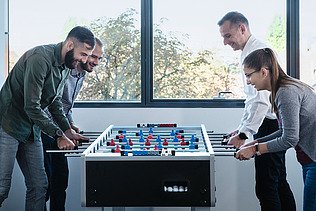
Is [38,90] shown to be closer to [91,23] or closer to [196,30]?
[91,23]

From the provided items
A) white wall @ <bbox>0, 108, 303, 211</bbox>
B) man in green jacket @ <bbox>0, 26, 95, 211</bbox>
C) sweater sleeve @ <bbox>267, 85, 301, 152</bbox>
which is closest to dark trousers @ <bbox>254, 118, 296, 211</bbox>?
sweater sleeve @ <bbox>267, 85, 301, 152</bbox>

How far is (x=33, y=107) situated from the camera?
312cm

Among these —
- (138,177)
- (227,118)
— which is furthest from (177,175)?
(227,118)

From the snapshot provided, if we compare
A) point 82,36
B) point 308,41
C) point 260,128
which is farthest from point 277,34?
point 82,36

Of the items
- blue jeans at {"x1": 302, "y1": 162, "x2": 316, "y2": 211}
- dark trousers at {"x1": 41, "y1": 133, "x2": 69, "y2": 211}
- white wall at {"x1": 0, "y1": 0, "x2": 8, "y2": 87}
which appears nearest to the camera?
blue jeans at {"x1": 302, "y1": 162, "x2": 316, "y2": 211}

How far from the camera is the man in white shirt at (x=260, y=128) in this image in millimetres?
3428

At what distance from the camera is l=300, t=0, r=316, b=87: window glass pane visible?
14.5 ft

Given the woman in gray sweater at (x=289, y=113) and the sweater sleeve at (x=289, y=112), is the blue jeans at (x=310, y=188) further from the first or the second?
the sweater sleeve at (x=289, y=112)

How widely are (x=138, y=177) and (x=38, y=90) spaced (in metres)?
0.87

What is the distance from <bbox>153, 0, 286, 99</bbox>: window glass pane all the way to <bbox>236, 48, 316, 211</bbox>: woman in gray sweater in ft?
4.67

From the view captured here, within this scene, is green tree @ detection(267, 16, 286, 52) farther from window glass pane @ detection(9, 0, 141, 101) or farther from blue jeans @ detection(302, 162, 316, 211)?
blue jeans @ detection(302, 162, 316, 211)

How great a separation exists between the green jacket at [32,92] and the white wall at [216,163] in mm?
998

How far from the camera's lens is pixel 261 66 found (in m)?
3.01

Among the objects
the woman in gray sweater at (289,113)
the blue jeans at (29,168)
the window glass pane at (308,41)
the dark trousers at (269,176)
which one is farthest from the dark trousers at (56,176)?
the window glass pane at (308,41)
